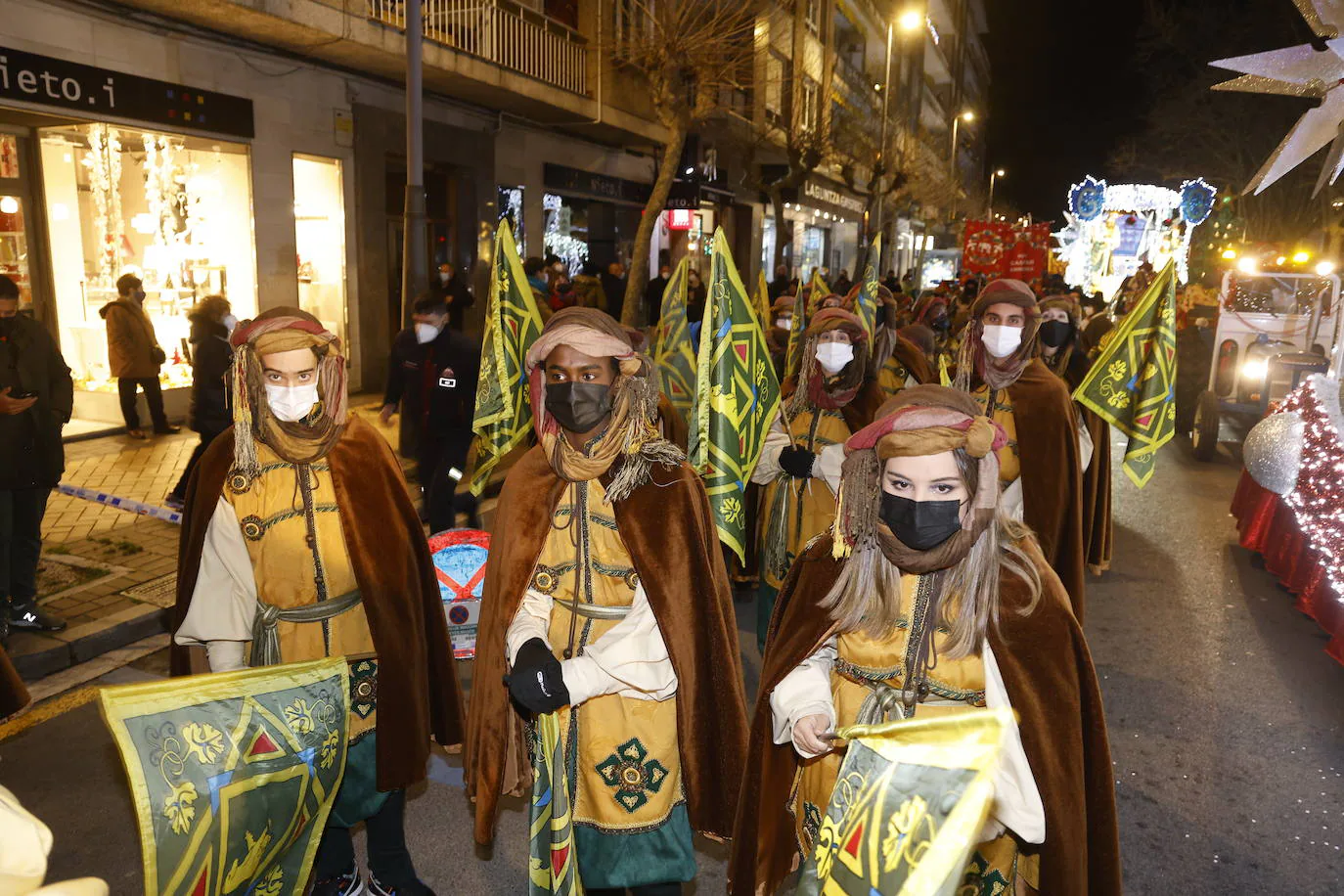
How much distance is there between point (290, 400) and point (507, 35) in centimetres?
1466

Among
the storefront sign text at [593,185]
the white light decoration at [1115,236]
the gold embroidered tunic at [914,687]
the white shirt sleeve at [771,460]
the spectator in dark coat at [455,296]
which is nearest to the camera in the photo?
the gold embroidered tunic at [914,687]

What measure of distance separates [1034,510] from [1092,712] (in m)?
2.88

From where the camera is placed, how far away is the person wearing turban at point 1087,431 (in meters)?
5.94

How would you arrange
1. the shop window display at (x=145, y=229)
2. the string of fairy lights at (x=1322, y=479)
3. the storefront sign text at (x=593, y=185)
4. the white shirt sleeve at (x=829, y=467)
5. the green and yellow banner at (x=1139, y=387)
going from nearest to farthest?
the white shirt sleeve at (x=829, y=467)
the string of fairy lights at (x=1322, y=479)
the green and yellow banner at (x=1139, y=387)
the shop window display at (x=145, y=229)
the storefront sign text at (x=593, y=185)

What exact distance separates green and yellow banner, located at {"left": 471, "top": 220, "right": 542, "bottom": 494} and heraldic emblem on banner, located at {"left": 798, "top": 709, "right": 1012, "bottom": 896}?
409 cm

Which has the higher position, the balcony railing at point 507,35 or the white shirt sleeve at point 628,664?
the balcony railing at point 507,35

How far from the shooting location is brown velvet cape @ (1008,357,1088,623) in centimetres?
526

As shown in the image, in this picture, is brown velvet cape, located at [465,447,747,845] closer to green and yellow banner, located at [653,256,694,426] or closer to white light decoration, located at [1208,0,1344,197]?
white light decoration, located at [1208,0,1344,197]

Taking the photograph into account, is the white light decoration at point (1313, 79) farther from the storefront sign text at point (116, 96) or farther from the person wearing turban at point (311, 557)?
the storefront sign text at point (116, 96)

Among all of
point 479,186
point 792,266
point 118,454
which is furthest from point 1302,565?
point 792,266

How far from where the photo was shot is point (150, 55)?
11039 millimetres

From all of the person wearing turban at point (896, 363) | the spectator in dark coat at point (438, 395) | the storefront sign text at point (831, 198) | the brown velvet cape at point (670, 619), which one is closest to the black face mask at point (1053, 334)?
the person wearing turban at point (896, 363)

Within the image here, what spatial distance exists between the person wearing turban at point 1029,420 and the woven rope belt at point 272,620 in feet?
10.7

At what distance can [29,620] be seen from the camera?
589 centimetres
